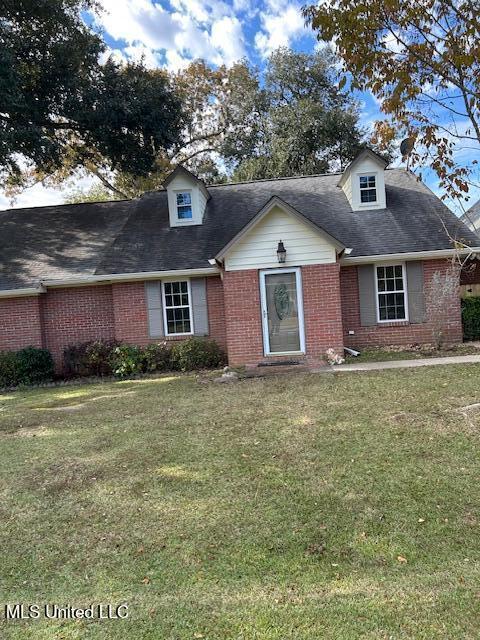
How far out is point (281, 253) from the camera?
11.4 metres

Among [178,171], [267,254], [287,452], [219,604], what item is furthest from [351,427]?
[178,171]

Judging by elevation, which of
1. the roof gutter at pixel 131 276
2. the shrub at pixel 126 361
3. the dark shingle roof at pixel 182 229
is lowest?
the shrub at pixel 126 361

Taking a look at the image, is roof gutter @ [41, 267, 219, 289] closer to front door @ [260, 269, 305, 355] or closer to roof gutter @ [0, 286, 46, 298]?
roof gutter @ [0, 286, 46, 298]

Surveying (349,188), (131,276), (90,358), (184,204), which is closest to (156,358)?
(90,358)

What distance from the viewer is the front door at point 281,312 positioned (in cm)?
1173

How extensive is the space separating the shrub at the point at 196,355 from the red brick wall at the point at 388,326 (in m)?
3.70

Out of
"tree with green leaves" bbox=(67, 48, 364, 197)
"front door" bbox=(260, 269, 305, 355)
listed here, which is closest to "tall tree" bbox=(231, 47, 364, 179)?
"tree with green leaves" bbox=(67, 48, 364, 197)

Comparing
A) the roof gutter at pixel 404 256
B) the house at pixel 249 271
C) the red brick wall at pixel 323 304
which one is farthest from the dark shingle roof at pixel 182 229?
the red brick wall at pixel 323 304

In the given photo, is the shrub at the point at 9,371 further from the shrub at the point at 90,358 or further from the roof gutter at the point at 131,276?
the roof gutter at the point at 131,276

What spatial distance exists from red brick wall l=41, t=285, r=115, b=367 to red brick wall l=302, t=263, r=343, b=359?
5.87 metres

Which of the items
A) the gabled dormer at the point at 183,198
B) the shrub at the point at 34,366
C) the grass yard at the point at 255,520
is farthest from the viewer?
the gabled dormer at the point at 183,198

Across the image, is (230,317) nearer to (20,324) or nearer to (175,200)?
(175,200)

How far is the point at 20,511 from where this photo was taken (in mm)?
4488

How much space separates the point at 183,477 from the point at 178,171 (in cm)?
1174
